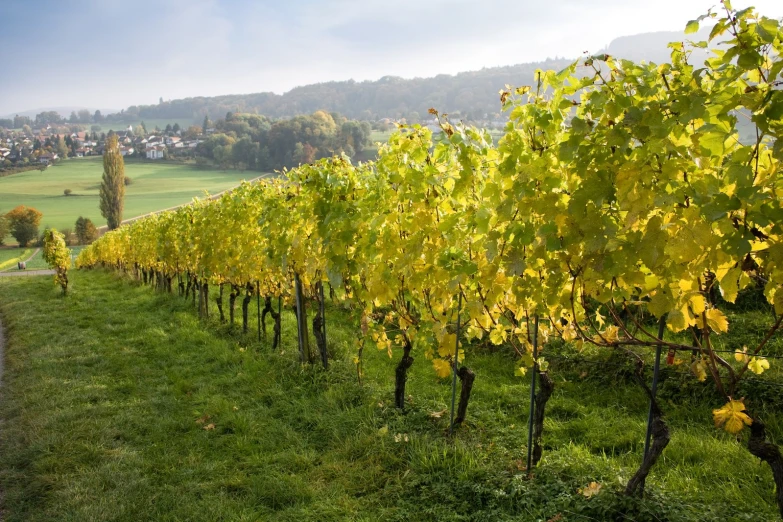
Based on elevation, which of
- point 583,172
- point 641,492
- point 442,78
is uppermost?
point 442,78

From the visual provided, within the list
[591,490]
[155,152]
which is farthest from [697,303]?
[155,152]

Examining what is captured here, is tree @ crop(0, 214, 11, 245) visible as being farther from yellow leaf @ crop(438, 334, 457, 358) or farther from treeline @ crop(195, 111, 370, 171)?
yellow leaf @ crop(438, 334, 457, 358)

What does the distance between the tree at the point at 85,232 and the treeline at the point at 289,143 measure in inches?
803

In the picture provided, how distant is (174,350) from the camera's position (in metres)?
8.27

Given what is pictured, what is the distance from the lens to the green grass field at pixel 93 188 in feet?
207

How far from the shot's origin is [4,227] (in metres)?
54.4

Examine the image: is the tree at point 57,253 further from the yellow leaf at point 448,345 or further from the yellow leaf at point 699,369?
the yellow leaf at point 699,369

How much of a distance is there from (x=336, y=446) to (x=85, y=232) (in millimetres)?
61208

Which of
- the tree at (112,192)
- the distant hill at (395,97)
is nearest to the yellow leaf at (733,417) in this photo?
the distant hill at (395,97)

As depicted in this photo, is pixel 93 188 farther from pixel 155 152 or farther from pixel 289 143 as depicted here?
pixel 289 143

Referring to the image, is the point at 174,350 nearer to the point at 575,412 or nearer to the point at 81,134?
the point at 575,412

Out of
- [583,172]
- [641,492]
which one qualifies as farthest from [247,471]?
[583,172]

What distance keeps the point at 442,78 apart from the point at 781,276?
84.6 m

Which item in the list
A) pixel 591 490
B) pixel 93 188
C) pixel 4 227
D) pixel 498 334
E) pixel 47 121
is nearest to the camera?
pixel 591 490
